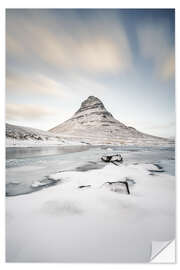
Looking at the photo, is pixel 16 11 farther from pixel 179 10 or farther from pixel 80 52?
pixel 179 10

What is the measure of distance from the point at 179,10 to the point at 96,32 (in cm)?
65

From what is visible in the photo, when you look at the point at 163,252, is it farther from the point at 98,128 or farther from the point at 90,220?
the point at 98,128

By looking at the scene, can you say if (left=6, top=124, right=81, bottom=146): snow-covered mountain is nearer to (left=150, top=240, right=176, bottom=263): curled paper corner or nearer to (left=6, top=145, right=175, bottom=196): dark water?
(left=6, top=145, right=175, bottom=196): dark water

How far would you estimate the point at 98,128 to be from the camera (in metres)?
1.27

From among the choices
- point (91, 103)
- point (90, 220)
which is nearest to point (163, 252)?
point (90, 220)

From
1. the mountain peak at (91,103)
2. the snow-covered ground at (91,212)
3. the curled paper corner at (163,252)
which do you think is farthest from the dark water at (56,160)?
the curled paper corner at (163,252)

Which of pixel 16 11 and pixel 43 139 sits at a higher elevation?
pixel 16 11

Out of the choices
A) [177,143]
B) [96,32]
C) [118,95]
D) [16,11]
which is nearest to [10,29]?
[16,11]

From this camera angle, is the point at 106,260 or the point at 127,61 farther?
the point at 127,61

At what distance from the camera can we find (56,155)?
121cm

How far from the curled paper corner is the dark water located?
0.50 metres

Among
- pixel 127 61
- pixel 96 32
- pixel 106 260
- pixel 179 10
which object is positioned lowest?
pixel 106 260

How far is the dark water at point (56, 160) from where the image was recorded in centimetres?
110

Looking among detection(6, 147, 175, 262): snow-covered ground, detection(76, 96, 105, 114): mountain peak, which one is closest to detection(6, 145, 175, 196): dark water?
detection(6, 147, 175, 262): snow-covered ground
